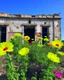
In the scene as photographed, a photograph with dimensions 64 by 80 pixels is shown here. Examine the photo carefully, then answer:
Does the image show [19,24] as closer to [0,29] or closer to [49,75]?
[0,29]

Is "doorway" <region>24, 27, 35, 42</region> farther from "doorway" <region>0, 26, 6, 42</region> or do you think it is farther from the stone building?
"doorway" <region>0, 26, 6, 42</region>

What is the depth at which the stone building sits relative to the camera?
2242 cm

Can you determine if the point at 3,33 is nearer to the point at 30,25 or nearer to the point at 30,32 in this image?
the point at 30,32

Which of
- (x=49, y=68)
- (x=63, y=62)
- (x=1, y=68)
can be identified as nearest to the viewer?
(x=49, y=68)

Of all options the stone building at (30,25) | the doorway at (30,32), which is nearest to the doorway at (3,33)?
the stone building at (30,25)

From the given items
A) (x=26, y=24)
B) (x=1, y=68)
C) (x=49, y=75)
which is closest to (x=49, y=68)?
(x=49, y=75)

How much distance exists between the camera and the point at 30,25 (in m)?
22.5

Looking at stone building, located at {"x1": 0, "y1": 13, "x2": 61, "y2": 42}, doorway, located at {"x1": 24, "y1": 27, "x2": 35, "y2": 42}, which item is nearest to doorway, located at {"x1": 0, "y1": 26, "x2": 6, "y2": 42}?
stone building, located at {"x1": 0, "y1": 13, "x2": 61, "y2": 42}

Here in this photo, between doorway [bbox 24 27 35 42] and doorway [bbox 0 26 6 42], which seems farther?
doorway [bbox 24 27 35 42]

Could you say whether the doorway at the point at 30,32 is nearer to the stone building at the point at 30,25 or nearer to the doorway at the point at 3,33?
the stone building at the point at 30,25

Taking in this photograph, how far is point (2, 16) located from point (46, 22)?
4.18 m

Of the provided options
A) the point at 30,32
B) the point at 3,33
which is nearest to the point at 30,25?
the point at 30,32

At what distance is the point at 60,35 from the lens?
76.0 ft

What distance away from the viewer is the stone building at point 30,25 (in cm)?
2242
